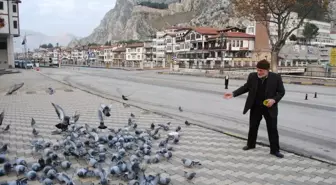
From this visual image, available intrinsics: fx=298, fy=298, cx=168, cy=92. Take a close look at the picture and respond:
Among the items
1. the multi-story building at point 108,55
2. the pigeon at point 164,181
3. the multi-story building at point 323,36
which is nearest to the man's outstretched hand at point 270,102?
the pigeon at point 164,181

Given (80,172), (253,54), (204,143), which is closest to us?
(80,172)

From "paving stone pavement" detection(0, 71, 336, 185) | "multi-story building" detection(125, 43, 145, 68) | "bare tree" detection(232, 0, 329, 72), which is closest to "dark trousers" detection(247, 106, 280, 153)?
"paving stone pavement" detection(0, 71, 336, 185)

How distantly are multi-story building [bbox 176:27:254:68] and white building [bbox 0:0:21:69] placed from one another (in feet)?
107

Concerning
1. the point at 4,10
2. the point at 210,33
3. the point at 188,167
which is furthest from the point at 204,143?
the point at 210,33

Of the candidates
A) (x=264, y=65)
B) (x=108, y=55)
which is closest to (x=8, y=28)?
(x=264, y=65)

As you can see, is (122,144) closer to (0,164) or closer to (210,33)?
(0,164)

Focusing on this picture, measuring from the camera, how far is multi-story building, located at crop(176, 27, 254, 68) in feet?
211

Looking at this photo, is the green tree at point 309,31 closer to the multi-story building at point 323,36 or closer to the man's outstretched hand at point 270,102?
the multi-story building at point 323,36

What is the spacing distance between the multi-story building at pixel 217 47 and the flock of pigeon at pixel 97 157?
185 ft

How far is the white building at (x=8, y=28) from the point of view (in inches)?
1938

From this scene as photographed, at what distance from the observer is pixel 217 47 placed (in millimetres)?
65938

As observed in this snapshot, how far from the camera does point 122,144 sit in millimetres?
5531

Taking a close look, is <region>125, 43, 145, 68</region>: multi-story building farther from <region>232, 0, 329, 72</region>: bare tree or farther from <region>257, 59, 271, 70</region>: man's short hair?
<region>257, 59, 271, 70</region>: man's short hair

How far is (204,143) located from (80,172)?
2.77 meters
